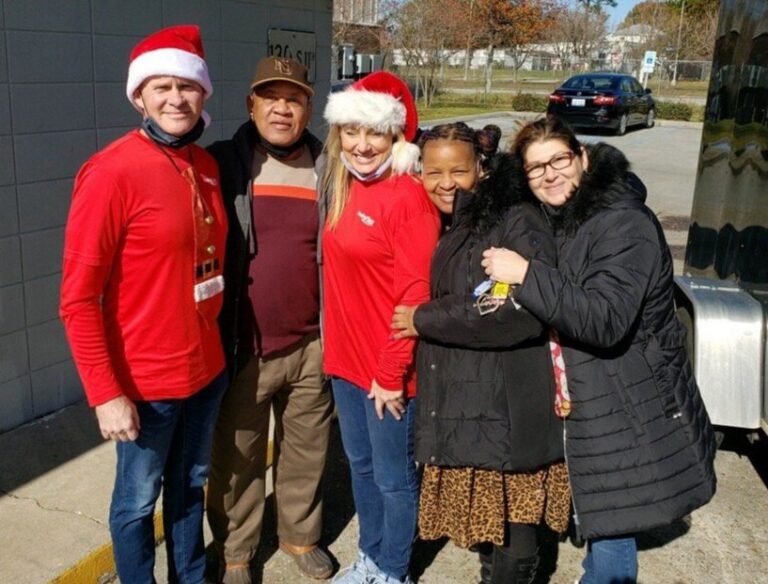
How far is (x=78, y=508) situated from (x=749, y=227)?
3.69 metres

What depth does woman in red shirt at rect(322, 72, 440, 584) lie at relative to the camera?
2621 millimetres

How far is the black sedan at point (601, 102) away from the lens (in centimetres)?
2311

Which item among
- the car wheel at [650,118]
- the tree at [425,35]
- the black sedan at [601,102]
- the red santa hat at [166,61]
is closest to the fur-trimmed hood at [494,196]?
the red santa hat at [166,61]

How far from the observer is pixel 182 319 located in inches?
96.8

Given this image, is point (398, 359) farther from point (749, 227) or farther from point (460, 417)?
point (749, 227)

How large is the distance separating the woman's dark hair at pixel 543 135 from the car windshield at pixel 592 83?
2322 centimetres

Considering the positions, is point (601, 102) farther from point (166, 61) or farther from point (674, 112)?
point (166, 61)

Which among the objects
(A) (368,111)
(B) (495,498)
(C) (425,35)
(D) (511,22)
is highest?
(D) (511,22)

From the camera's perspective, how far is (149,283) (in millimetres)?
2365

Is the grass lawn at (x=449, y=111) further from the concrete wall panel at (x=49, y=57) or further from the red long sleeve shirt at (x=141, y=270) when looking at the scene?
the red long sleeve shirt at (x=141, y=270)

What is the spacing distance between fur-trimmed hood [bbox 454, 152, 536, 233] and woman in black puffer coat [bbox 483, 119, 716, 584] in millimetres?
52

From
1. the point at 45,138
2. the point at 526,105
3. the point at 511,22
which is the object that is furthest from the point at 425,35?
the point at 45,138

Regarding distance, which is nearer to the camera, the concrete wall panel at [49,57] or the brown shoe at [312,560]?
the brown shoe at [312,560]

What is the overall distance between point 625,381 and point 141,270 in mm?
1510
